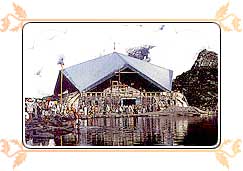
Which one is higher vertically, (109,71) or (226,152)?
(109,71)

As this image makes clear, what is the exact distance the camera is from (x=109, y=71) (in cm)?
154

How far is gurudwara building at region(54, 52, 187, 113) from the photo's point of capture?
1.53 meters

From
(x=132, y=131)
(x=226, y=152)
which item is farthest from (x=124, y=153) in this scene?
(x=226, y=152)

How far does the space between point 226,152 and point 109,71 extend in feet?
1.50

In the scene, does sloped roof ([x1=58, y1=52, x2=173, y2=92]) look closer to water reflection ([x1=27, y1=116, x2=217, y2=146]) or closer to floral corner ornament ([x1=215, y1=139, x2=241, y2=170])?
water reflection ([x1=27, y1=116, x2=217, y2=146])

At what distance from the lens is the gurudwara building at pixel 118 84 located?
1.53m

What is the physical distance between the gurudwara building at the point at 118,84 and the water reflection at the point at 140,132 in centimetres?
4
